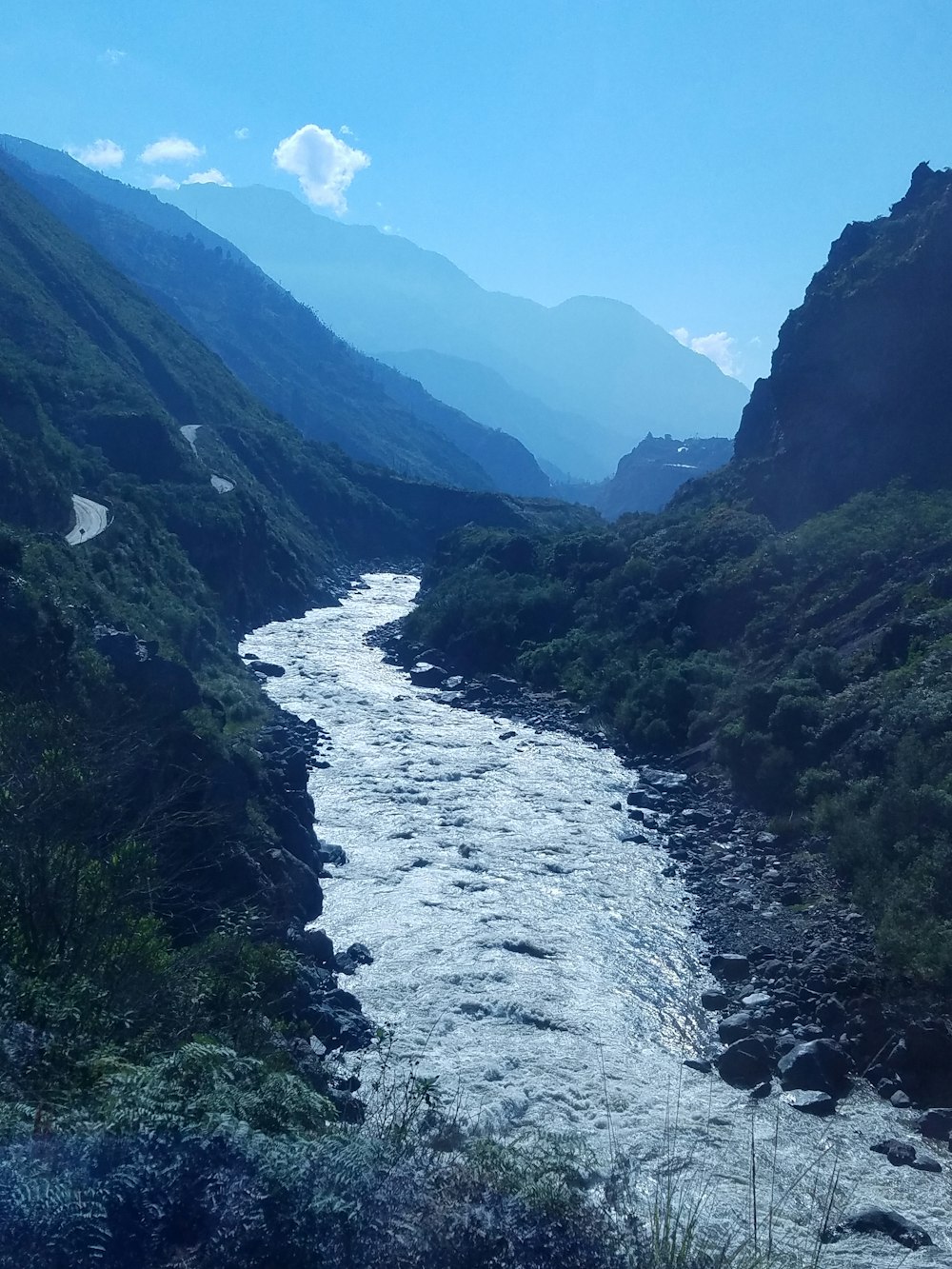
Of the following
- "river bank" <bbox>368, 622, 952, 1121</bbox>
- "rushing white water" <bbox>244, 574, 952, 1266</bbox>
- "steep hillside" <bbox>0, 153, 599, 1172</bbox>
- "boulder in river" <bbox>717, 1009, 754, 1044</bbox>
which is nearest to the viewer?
"steep hillside" <bbox>0, 153, 599, 1172</bbox>

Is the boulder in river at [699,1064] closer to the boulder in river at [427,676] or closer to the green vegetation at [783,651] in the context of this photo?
the green vegetation at [783,651]

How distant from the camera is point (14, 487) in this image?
2556 cm

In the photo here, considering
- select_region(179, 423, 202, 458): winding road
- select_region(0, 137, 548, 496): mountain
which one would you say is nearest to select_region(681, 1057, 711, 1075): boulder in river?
select_region(179, 423, 202, 458): winding road

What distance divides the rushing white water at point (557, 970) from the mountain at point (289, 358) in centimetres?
7322

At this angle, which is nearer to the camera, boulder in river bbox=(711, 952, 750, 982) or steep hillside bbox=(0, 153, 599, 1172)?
steep hillside bbox=(0, 153, 599, 1172)

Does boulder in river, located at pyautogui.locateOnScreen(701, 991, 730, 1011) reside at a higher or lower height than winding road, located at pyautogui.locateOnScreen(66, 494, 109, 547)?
lower

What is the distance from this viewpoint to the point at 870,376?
3512 centimetres

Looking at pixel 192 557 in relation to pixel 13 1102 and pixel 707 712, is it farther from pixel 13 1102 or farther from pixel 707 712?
pixel 13 1102

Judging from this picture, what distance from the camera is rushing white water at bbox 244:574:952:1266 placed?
10.0 m

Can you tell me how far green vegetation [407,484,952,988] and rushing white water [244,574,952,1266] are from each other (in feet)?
9.84

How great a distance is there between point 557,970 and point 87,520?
21871 millimetres

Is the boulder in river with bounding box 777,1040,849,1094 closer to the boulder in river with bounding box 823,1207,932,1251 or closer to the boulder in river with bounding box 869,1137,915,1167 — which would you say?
the boulder in river with bounding box 869,1137,915,1167

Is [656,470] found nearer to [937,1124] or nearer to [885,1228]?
[937,1124]

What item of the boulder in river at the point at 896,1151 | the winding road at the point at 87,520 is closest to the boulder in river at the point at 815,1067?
the boulder in river at the point at 896,1151
